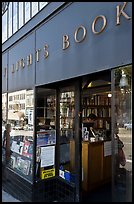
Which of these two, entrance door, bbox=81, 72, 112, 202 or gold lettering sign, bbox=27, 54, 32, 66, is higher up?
gold lettering sign, bbox=27, 54, 32, 66

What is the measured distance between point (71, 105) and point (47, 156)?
46.9 inches

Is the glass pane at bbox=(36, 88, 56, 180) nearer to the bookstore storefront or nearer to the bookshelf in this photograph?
the bookstore storefront

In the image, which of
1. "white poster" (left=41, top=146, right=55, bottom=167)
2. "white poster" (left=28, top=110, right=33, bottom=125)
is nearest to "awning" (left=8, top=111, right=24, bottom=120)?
"white poster" (left=28, top=110, right=33, bottom=125)

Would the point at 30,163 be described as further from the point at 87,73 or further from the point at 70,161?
the point at 87,73

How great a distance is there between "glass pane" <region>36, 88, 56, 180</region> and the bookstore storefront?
20 mm

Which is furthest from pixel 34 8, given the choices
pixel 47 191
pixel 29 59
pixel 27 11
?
pixel 47 191

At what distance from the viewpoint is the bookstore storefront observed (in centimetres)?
328

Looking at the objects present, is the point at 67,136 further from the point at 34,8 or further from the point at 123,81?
the point at 34,8

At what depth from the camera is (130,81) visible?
3.15 m

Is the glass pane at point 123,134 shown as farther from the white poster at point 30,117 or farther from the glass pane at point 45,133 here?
the white poster at point 30,117

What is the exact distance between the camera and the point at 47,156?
5.17m

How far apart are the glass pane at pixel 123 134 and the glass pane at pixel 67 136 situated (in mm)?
1538

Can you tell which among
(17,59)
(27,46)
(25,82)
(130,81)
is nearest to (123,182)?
(130,81)

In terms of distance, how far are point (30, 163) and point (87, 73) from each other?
2596 mm
